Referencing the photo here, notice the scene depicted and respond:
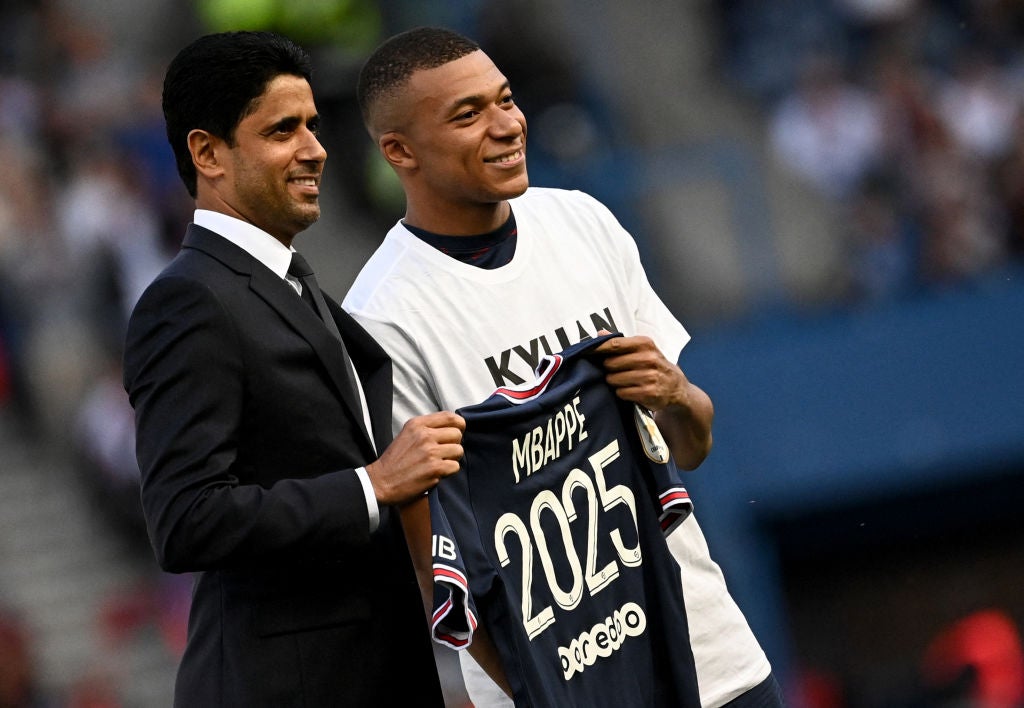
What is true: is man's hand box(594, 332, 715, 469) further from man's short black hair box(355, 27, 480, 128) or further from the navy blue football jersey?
man's short black hair box(355, 27, 480, 128)

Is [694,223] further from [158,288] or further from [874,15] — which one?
[158,288]

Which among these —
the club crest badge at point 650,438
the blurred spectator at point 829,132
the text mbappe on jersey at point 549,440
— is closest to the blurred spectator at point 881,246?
the blurred spectator at point 829,132

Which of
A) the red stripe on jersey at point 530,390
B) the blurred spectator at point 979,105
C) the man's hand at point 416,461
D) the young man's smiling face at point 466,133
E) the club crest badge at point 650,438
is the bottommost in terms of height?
the club crest badge at point 650,438

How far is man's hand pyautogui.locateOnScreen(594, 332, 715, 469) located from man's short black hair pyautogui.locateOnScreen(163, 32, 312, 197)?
80 cm

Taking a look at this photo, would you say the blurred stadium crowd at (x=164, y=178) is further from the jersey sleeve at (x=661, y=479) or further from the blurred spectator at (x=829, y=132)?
the jersey sleeve at (x=661, y=479)

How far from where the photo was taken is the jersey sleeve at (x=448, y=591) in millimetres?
2738

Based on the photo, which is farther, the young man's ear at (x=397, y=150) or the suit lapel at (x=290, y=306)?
the young man's ear at (x=397, y=150)

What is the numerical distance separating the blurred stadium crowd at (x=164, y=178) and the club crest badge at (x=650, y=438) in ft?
19.4

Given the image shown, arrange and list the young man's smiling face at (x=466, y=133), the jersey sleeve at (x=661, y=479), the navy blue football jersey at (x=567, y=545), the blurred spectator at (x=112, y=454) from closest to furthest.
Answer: the navy blue football jersey at (x=567, y=545)
the jersey sleeve at (x=661, y=479)
the young man's smiling face at (x=466, y=133)
the blurred spectator at (x=112, y=454)

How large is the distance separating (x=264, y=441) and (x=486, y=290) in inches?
26.3

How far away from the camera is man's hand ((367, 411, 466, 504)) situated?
2.74 meters

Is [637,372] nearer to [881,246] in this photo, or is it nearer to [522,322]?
[522,322]

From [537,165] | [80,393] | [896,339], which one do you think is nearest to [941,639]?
[896,339]

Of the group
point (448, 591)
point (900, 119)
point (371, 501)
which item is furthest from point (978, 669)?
point (371, 501)
